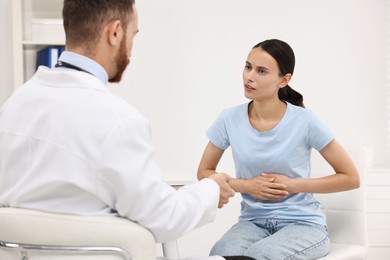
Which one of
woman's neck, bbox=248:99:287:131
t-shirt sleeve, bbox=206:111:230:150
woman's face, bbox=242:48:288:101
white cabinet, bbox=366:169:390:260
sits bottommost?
white cabinet, bbox=366:169:390:260

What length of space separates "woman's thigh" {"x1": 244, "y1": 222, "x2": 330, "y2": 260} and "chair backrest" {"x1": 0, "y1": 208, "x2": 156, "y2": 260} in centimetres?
87

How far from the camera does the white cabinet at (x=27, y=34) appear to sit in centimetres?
337

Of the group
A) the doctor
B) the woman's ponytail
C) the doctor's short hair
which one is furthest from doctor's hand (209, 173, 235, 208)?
the woman's ponytail

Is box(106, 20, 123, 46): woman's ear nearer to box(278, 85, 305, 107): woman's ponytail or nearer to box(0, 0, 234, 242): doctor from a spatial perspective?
box(0, 0, 234, 242): doctor

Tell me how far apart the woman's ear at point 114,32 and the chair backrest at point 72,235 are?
0.42 metres

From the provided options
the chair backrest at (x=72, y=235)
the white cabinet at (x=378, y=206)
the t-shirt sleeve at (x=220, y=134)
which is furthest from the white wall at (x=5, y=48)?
the chair backrest at (x=72, y=235)

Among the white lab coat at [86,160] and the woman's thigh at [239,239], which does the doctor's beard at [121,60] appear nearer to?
the white lab coat at [86,160]

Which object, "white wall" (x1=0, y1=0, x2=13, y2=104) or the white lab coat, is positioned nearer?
the white lab coat

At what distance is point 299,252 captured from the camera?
7.13 feet

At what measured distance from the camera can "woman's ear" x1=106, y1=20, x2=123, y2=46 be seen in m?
1.49

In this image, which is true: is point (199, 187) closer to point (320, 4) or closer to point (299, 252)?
point (299, 252)

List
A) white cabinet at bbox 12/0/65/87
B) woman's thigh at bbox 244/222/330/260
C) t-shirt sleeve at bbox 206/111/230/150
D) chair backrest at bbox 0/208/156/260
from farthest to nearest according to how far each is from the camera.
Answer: white cabinet at bbox 12/0/65/87 → t-shirt sleeve at bbox 206/111/230/150 → woman's thigh at bbox 244/222/330/260 → chair backrest at bbox 0/208/156/260

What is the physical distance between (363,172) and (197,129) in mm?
1489

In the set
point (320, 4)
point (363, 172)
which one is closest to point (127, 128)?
point (363, 172)
